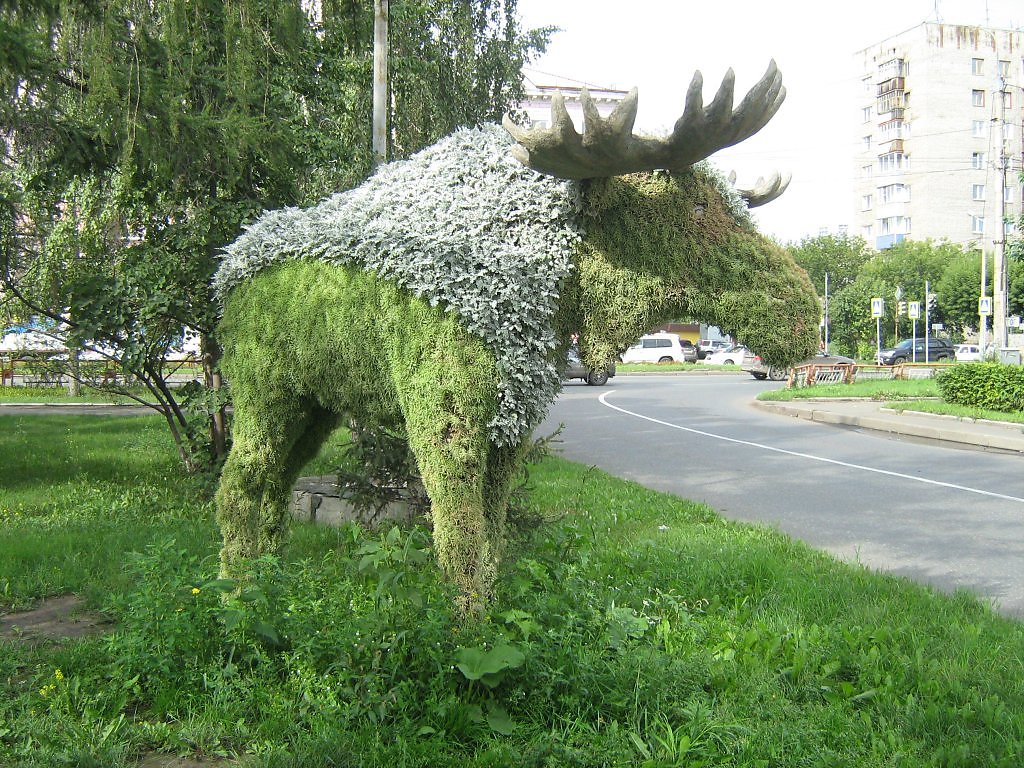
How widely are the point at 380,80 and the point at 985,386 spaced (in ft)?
48.0

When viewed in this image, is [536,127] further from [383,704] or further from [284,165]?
[284,165]

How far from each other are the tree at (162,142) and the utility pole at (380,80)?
0.39m

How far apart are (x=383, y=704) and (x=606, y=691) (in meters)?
0.92

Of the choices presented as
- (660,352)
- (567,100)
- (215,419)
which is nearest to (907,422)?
(567,100)

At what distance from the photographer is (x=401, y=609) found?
10.9ft

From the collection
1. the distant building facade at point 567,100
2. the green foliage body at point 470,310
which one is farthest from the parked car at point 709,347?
the green foliage body at point 470,310

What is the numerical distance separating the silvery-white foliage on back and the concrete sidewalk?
432 inches

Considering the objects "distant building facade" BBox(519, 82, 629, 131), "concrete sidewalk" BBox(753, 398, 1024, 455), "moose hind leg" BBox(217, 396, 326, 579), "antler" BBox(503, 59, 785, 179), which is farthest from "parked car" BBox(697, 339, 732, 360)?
"antler" BBox(503, 59, 785, 179)

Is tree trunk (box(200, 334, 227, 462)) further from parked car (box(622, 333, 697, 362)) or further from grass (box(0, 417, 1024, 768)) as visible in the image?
parked car (box(622, 333, 697, 362))

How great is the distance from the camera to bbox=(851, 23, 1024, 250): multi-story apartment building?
50531 mm

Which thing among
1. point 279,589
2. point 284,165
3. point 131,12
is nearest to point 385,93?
point 284,165

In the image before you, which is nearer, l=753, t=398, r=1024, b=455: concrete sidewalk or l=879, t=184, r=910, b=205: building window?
l=753, t=398, r=1024, b=455: concrete sidewalk

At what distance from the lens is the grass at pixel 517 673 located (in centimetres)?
296

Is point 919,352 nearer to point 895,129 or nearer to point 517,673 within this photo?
point 895,129
